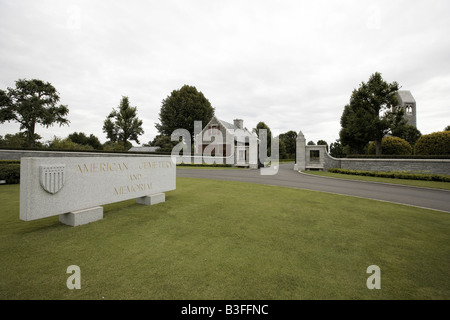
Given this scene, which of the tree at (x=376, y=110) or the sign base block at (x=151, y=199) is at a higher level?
the tree at (x=376, y=110)

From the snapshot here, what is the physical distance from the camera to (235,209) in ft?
24.9

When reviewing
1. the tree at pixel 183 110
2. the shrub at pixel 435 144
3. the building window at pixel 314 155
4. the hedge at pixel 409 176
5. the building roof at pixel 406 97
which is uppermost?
the building roof at pixel 406 97

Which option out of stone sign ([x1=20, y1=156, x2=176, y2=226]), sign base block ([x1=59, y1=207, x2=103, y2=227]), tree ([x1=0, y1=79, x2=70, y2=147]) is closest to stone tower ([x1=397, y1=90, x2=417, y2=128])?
stone sign ([x1=20, y1=156, x2=176, y2=226])

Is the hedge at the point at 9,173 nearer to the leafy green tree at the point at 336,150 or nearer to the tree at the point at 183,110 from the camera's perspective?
the tree at the point at 183,110

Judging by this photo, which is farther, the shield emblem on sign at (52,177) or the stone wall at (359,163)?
the stone wall at (359,163)

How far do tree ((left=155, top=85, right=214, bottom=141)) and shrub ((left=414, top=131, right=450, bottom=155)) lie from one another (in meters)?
35.2

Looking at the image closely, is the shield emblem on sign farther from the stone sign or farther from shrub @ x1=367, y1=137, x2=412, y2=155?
shrub @ x1=367, y1=137, x2=412, y2=155

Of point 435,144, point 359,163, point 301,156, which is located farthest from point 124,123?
Answer: point 435,144

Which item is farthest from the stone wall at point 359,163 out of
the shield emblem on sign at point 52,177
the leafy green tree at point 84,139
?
the leafy green tree at point 84,139

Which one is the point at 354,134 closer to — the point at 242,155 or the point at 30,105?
the point at 242,155

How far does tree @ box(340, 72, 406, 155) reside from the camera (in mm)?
27094

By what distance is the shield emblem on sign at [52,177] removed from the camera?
16.0 ft

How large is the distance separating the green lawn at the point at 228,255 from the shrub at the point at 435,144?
20782 millimetres

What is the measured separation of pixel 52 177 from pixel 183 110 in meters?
38.7
